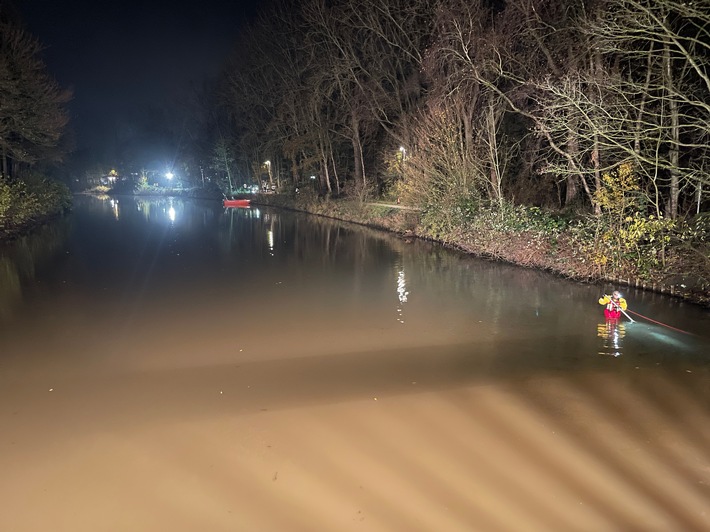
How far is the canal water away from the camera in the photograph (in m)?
4.04

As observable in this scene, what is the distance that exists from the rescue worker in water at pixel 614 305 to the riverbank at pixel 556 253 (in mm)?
2231

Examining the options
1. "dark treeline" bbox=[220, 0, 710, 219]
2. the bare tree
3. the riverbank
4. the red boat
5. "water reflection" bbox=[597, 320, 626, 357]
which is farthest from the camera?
the red boat

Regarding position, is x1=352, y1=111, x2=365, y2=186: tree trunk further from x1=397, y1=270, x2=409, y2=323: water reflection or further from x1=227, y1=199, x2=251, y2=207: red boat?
x1=397, y1=270, x2=409, y2=323: water reflection

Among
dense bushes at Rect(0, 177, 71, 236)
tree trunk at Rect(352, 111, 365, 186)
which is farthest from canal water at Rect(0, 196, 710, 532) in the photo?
tree trunk at Rect(352, 111, 365, 186)

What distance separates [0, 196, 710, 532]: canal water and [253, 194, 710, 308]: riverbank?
2.26ft

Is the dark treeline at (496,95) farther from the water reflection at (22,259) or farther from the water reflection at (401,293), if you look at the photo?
the water reflection at (22,259)

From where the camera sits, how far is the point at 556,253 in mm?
13828

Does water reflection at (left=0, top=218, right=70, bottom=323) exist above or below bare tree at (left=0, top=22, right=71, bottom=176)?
below

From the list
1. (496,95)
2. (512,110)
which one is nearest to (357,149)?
(496,95)

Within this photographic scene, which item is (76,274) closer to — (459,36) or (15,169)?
(459,36)

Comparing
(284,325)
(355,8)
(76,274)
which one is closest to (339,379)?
(284,325)

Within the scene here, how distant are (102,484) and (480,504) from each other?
3.21 m

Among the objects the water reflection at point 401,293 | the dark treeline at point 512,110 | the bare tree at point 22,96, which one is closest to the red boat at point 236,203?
the dark treeline at point 512,110

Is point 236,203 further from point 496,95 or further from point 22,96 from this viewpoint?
point 496,95
